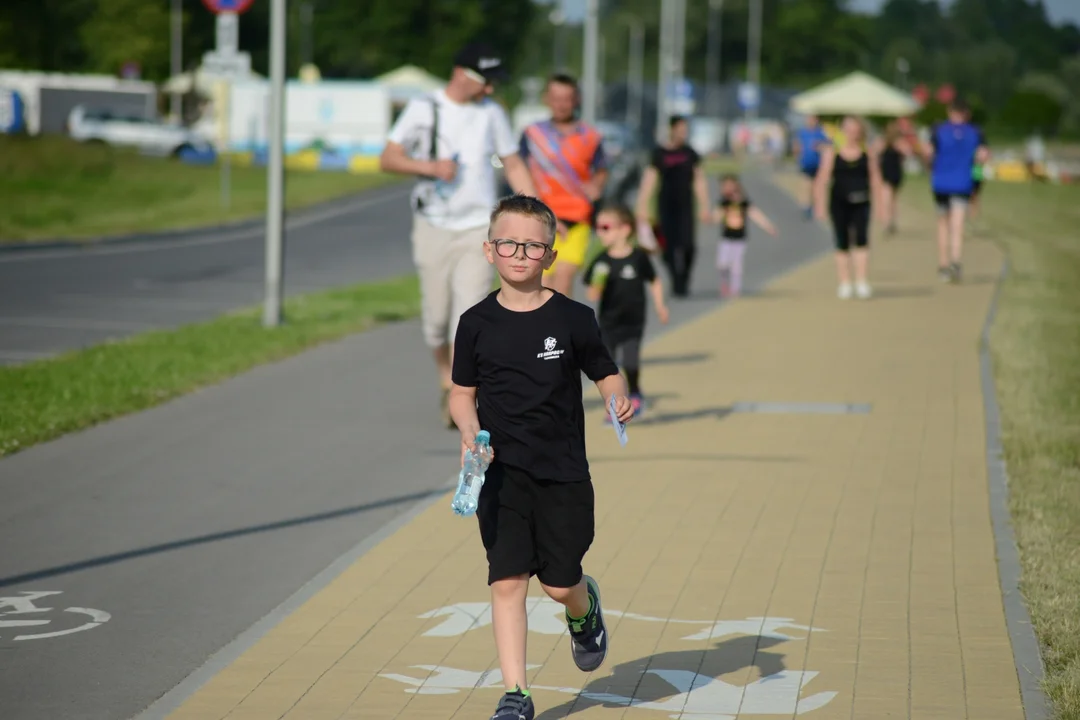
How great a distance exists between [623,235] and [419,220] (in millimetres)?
1387

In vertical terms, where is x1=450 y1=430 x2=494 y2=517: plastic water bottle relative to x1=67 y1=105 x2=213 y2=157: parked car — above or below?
below

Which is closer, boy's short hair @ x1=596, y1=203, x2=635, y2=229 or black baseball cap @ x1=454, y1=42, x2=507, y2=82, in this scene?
black baseball cap @ x1=454, y1=42, x2=507, y2=82

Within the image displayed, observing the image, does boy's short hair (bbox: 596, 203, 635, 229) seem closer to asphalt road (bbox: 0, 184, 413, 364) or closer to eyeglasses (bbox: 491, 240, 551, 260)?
asphalt road (bbox: 0, 184, 413, 364)

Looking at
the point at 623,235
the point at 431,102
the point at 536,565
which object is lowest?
the point at 536,565

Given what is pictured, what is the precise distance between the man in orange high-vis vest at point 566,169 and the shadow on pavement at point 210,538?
2836 millimetres

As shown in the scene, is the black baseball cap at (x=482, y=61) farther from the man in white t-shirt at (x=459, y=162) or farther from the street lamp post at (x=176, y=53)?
the street lamp post at (x=176, y=53)

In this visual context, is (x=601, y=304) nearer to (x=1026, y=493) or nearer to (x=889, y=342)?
(x=1026, y=493)

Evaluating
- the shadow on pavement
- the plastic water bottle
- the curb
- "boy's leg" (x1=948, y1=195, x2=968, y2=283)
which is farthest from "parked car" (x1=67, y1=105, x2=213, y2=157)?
the plastic water bottle

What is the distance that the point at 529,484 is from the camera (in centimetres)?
500

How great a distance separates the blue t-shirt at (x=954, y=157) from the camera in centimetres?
2030

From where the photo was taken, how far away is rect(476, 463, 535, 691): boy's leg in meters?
4.97

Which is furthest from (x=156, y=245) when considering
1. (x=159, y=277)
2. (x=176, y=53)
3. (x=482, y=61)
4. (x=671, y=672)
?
(x=176, y=53)

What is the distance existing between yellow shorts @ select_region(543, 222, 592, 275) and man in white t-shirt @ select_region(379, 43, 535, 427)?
117 cm

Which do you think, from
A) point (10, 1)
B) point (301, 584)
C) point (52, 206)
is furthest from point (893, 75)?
point (301, 584)
